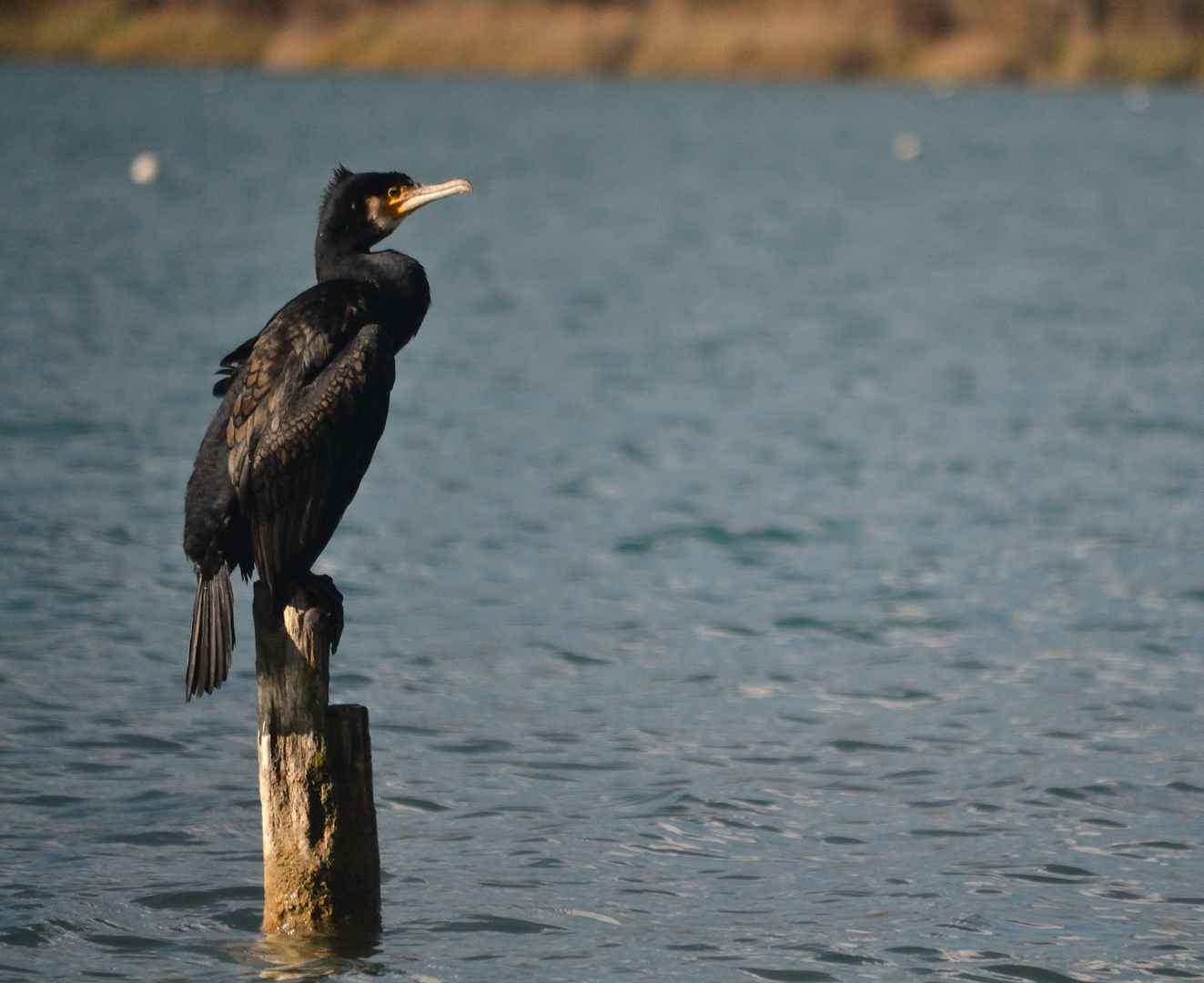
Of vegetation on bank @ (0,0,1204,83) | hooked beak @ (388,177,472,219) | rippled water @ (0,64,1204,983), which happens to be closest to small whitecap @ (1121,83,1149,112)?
vegetation on bank @ (0,0,1204,83)

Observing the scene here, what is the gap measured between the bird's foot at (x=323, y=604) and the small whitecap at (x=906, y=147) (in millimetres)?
35451

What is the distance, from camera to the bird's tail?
193 inches

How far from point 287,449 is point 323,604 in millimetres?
472

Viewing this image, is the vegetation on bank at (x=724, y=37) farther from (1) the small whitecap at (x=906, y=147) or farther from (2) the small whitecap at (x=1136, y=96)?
(1) the small whitecap at (x=906, y=147)

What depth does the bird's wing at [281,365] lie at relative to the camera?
5078mm

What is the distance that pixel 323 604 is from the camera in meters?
4.85

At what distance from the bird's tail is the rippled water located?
34.5 inches

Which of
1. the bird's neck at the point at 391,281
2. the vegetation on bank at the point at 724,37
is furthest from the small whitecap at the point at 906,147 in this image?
the bird's neck at the point at 391,281

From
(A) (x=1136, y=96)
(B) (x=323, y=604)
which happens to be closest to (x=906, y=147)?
(A) (x=1136, y=96)

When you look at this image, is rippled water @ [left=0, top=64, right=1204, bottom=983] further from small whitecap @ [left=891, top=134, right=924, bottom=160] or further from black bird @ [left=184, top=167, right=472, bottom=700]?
small whitecap @ [left=891, top=134, right=924, bottom=160]

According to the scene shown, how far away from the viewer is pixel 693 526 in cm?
1104

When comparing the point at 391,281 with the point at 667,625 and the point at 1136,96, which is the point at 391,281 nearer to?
the point at 667,625

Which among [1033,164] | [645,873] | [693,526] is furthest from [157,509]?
[1033,164]

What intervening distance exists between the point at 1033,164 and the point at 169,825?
3357cm
